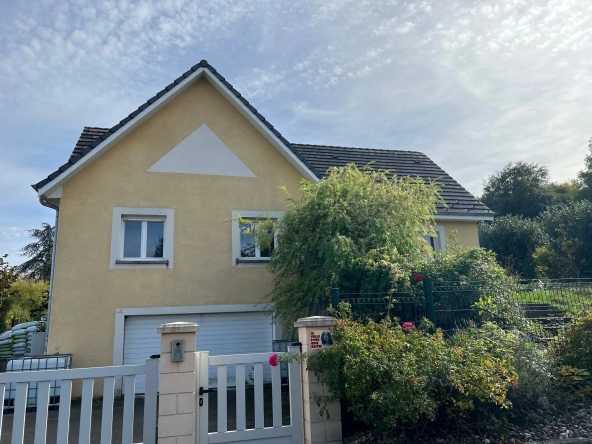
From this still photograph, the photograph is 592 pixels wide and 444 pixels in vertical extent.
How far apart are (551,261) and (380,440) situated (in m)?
19.5

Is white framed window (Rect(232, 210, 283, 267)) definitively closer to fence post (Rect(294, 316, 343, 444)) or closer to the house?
the house

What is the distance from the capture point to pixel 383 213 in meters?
8.37

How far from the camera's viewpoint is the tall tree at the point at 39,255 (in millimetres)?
29484

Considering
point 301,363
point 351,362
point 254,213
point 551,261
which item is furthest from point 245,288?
point 551,261

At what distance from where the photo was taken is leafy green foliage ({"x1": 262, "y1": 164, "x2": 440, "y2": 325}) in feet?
24.2

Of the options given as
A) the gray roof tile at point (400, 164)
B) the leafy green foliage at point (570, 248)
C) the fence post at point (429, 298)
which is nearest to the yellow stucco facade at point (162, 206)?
the gray roof tile at point (400, 164)

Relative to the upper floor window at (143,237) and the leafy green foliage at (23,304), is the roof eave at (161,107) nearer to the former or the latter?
the upper floor window at (143,237)

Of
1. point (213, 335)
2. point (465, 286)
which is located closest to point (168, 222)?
point (213, 335)

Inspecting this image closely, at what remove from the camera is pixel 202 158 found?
10.8 m

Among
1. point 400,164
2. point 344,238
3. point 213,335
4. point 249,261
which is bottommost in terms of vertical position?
point 213,335

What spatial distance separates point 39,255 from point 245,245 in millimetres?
26081

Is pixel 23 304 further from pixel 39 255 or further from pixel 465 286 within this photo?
pixel 465 286

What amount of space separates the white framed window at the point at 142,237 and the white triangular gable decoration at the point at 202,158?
46.2 inches

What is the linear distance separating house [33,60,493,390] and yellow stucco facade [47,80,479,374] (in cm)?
2
